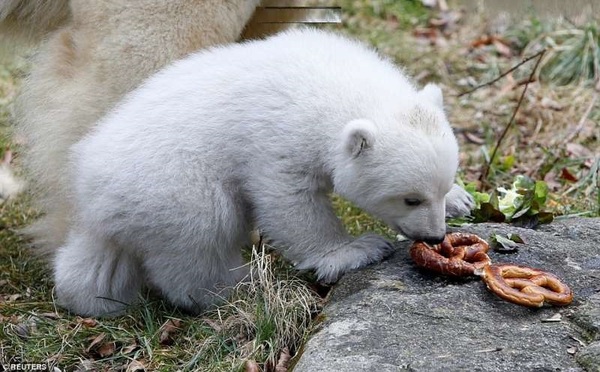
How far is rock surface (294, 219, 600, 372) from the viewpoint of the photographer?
3.59 metres

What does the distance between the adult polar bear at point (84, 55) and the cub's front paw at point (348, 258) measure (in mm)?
1253

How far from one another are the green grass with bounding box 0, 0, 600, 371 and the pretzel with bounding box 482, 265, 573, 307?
2.60 ft

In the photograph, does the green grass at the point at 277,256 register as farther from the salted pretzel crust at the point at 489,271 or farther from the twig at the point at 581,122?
the salted pretzel crust at the point at 489,271

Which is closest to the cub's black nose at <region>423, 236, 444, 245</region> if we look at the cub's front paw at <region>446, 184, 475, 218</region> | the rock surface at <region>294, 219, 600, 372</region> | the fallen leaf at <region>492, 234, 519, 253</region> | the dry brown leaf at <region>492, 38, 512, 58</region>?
the rock surface at <region>294, 219, 600, 372</region>

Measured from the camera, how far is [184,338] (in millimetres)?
4402

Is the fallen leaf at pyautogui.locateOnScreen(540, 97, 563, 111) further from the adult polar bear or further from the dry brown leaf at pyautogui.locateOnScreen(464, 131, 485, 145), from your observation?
the adult polar bear

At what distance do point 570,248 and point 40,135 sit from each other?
267 cm

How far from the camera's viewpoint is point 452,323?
388 centimetres

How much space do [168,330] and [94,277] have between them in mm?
479

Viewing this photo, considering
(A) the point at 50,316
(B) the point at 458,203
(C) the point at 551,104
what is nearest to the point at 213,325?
(A) the point at 50,316

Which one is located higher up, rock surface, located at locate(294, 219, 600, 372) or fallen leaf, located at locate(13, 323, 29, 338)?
rock surface, located at locate(294, 219, 600, 372)

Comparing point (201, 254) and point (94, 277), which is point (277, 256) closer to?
point (201, 254)

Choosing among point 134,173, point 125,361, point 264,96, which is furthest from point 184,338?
point 264,96

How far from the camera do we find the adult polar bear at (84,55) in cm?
477
